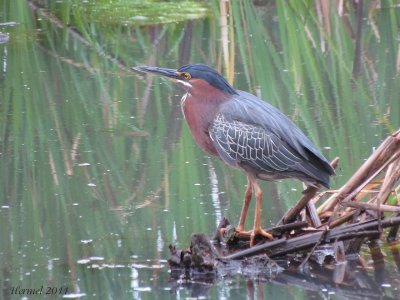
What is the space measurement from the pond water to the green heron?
1.36 feet

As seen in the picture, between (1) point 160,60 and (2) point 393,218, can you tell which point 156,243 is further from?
(1) point 160,60

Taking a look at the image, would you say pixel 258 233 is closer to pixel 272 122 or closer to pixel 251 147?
pixel 251 147

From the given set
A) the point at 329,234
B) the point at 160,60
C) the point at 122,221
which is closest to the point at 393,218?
the point at 329,234

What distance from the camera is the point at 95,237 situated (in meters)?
5.64

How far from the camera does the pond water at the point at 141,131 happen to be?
5121mm

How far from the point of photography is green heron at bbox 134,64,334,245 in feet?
18.0

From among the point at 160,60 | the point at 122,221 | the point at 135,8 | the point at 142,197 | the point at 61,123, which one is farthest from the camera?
the point at 135,8

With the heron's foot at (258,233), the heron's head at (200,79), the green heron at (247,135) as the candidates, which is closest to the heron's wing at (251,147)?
the green heron at (247,135)

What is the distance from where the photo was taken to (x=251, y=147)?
5.58m

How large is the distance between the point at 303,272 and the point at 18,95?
432cm

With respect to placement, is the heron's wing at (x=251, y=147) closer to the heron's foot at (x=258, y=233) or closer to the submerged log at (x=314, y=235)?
the submerged log at (x=314, y=235)

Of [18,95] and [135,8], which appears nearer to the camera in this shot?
[18,95]

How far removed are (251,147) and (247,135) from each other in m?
0.08

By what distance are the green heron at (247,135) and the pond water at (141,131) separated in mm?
413
